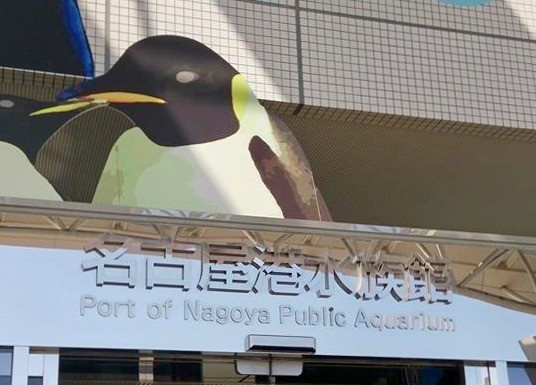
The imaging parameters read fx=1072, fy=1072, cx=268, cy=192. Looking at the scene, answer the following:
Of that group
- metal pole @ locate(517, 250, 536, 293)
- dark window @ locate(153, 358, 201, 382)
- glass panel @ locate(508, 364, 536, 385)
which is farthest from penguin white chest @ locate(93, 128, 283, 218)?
glass panel @ locate(508, 364, 536, 385)

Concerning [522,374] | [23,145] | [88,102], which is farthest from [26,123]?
[522,374]

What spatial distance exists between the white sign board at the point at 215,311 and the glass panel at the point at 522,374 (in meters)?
0.06

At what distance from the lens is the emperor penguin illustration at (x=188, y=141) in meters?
6.30

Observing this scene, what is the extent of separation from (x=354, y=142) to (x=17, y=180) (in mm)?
2380

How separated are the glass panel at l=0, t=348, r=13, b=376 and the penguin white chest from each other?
1.31m

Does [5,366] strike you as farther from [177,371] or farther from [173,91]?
[173,91]

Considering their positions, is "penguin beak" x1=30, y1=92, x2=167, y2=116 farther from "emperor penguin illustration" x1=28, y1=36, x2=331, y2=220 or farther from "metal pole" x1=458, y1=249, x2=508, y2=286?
"metal pole" x1=458, y1=249, x2=508, y2=286

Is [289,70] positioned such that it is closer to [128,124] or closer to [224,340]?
[128,124]

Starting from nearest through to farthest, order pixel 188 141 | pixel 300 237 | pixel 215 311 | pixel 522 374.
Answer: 1. pixel 215 311
2. pixel 300 237
3. pixel 522 374
4. pixel 188 141

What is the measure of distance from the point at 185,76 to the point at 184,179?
0.70 m

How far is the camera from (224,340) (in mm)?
5430

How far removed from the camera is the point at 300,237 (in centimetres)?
573

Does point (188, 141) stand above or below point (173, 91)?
below

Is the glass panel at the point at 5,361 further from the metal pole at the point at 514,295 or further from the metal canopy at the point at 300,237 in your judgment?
the metal pole at the point at 514,295
